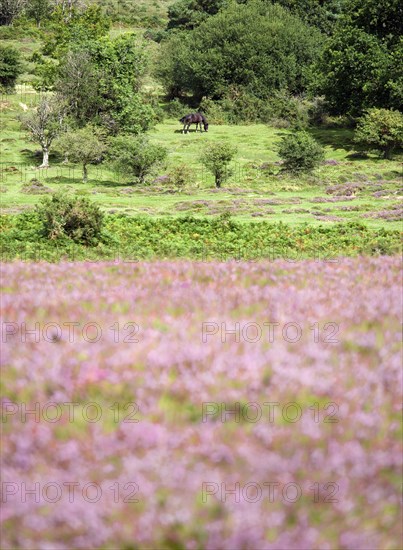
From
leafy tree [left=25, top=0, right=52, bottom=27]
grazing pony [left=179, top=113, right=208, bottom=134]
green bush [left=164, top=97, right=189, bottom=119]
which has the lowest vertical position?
grazing pony [left=179, top=113, right=208, bottom=134]

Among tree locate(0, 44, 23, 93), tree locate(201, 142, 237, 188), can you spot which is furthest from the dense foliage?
tree locate(0, 44, 23, 93)

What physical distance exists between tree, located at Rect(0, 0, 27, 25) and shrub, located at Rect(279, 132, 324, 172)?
8470 cm

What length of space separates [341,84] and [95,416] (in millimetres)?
61959

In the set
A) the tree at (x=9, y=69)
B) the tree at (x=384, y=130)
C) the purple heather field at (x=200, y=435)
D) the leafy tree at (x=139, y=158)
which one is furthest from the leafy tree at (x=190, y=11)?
the purple heather field at (x=200, y=435)

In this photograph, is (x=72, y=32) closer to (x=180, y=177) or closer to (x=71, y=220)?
(x=180, y=177)

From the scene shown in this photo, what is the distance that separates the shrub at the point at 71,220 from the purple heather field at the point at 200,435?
16.9 meters

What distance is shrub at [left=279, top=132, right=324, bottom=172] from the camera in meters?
43.0

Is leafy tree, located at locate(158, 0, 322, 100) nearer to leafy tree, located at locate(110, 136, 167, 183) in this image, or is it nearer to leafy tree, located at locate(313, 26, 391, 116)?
leafy tree, located at locate(313, 26, 391, 116)

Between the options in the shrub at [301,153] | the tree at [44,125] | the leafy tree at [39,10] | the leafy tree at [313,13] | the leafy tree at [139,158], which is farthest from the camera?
the leafy tree at [39,10]

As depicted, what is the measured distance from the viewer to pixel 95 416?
9.24 feet

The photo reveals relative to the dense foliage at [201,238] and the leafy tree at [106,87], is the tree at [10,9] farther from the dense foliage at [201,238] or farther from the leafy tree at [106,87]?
the dense foliage at [201,238]

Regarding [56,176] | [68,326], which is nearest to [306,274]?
[68,326]

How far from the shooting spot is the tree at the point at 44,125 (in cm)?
4484

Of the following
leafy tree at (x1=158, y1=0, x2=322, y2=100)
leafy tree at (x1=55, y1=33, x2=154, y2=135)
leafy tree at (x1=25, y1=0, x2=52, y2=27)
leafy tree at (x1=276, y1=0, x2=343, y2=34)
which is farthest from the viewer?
leafy tree at (x1=25, y1=0, x2=52, y2=27)
